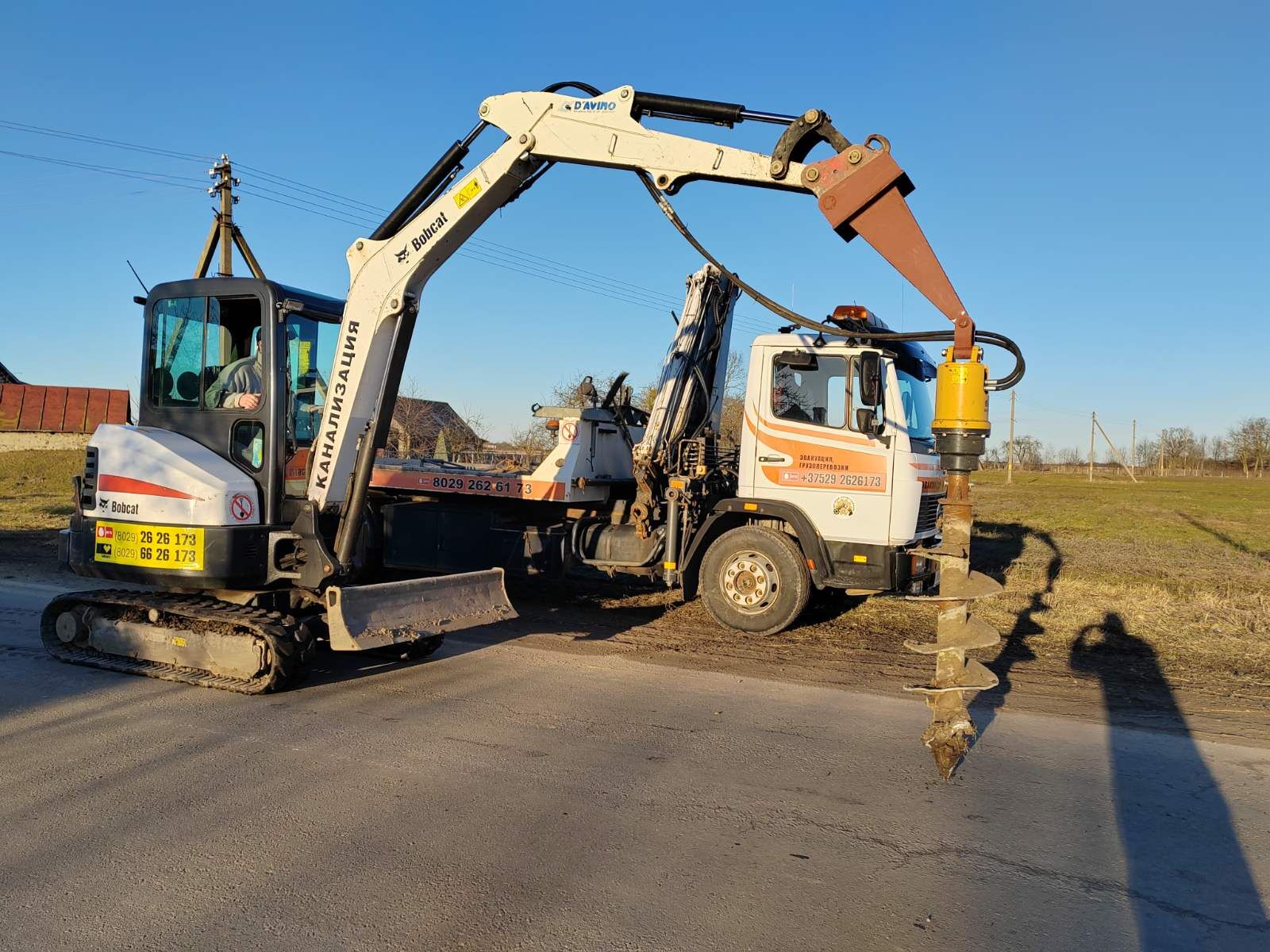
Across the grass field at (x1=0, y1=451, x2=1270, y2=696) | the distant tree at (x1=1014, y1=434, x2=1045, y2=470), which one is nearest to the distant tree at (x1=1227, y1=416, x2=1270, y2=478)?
the distant tree at (x1=1014, y1=434, x2=1045, y2=470)

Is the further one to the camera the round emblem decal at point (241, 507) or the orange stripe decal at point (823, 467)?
the orange stripe decal at point (823, 467)

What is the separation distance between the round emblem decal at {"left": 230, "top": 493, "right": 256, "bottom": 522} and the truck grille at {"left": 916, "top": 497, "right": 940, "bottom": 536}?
5823 mm

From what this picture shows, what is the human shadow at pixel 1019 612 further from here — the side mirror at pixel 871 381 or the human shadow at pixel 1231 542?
the human shadow at pixel 1231 542

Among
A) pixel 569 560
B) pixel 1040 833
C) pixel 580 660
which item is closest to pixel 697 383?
pixel 569 560

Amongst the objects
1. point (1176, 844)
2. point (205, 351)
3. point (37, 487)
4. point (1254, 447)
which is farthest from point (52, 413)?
point (1254, 447)

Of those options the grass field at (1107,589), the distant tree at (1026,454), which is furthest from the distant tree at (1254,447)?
the grass field at (1107,589)

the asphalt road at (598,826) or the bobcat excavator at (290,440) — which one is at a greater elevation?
the bobcat excavator at (290,440)

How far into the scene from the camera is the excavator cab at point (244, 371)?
6758 mm

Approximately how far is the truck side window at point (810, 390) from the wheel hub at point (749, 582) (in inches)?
57.5

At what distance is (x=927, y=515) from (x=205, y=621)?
6.49 meters

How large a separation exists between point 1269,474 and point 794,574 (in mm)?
85164

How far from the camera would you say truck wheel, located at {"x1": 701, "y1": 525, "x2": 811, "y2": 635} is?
28.7 feet

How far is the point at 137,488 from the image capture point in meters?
6.57

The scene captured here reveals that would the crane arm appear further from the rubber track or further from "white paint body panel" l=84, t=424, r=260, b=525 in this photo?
the rubber track
